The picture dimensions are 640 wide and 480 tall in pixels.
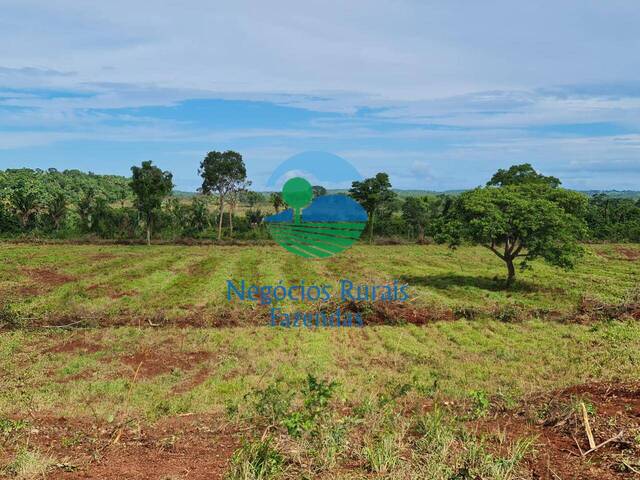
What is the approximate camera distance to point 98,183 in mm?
96625

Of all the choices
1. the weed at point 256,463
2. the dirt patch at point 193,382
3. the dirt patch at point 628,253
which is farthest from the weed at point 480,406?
the dirt patch at point 628,253

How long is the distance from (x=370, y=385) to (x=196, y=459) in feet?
17.1

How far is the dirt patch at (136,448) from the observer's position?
490cm

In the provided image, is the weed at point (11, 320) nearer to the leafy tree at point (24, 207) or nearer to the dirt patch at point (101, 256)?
the dirt patch at point (101, 256)

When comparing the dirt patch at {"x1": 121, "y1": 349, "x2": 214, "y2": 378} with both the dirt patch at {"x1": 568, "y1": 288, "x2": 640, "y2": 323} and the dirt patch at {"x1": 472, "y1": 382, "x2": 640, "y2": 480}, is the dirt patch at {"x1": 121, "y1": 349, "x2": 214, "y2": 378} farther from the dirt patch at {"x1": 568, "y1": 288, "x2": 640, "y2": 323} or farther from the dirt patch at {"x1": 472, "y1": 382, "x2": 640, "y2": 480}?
the dirt patch at {"x1": 568, "y1": 288, "x2": 640, "y2": 323}

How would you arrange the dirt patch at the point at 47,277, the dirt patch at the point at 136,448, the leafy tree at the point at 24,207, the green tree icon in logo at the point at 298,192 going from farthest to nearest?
the leafy tree at the point at 24,207, the dirt patch at the point at 47,277, the green tree icon in logo at the point at 298,192, the dirt patch at the point at 136,448

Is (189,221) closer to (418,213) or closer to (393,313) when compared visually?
(418,213)

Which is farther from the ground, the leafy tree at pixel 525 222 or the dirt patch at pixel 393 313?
the leafy tree at pixel 525 222

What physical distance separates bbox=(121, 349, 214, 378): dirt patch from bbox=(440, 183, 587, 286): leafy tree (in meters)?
12.7

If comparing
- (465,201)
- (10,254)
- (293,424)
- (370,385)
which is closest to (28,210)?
(10,254)

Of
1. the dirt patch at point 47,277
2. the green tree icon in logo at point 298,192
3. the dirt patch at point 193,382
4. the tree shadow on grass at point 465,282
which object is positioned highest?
the green tree icon in logo at point 298,192

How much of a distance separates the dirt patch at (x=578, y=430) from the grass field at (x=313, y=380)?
3cm
